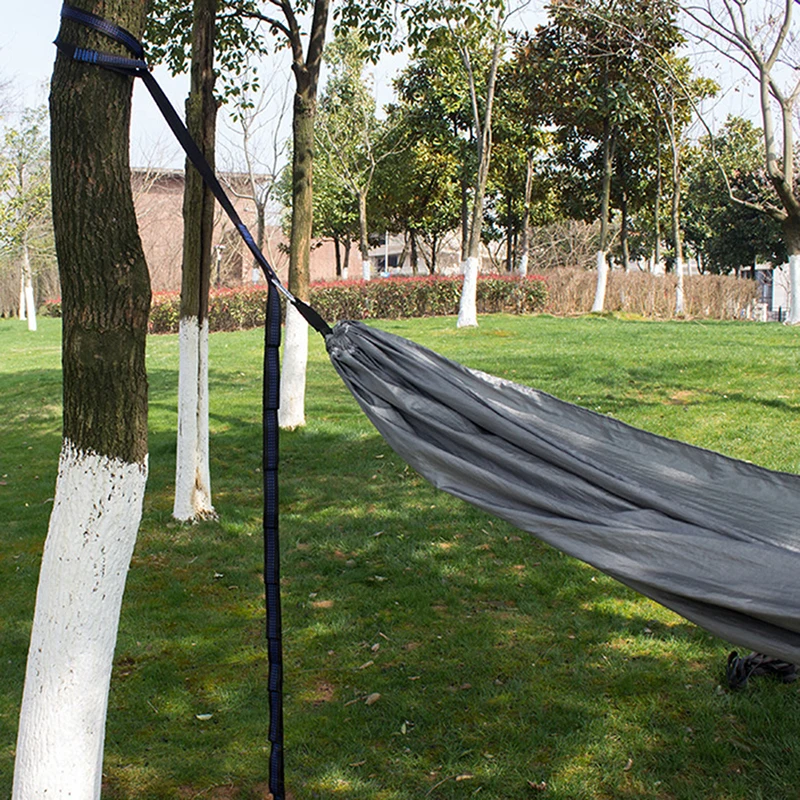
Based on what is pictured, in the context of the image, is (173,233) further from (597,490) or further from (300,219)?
(597,490)

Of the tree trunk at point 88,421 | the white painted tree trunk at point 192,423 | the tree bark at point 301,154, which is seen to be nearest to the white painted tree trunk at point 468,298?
the tree bark at point 301,154

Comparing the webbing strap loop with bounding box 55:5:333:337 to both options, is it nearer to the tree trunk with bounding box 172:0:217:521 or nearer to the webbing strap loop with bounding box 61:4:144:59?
the webbing strap loop with bounding box 61:4:144:59

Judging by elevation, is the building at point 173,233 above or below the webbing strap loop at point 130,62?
above

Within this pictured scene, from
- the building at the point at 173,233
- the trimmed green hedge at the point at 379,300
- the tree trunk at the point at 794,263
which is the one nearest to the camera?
the tree trunk at the point at 794,263

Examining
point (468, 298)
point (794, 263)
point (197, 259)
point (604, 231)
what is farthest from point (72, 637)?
point (604, 231)

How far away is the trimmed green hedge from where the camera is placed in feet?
56.8

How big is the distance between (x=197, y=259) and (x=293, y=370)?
1.86 metres

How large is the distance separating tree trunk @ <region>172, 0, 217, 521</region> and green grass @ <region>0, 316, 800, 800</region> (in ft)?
1.62

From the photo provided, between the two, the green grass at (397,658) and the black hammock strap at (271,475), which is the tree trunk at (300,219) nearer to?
the green grass at (397,658)

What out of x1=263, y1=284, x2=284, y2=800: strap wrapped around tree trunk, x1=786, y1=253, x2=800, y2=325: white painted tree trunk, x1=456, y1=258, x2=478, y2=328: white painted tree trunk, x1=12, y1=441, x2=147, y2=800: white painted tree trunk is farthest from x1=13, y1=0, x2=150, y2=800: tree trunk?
x1=786, y1=253, x2=800, y2=325: white painted tree trunk

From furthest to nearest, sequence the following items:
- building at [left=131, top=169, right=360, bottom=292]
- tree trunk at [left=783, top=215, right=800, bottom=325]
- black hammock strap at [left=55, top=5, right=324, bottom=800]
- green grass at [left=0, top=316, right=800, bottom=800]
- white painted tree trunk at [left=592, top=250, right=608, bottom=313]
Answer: building at [left=131, top=169, right=360, bottom=292] < white painted tree trunk at [left=592, top=250, right=608, bottom=313] < tree trunk at [left=783, top=215, right=800, bottom=325] < green grass at [left=0, top=316, right=800, bottom=800] < black hammock strap at [left=55, top=5, right=324, bottom=800]

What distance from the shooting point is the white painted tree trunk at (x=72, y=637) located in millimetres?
1912

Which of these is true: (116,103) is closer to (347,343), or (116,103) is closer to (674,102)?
(347,343)

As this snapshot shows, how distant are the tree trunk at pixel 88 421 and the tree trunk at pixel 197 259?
2.46m
